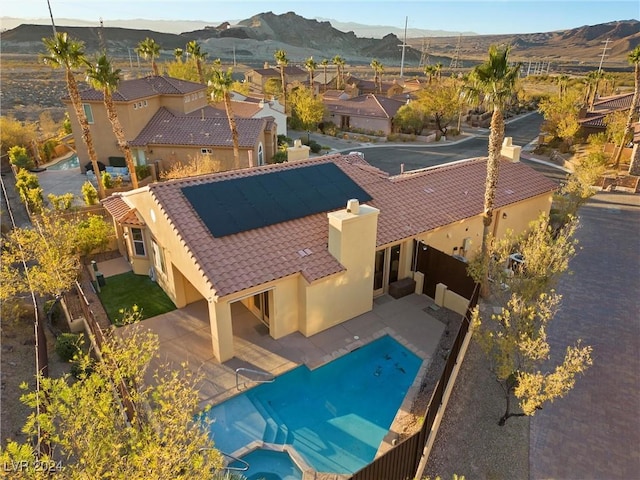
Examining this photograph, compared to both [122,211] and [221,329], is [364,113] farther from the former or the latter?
[221,329]

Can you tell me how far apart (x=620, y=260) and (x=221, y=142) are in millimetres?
30635

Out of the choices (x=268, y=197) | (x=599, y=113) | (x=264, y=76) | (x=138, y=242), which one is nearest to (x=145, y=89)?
(x=138, y=242)

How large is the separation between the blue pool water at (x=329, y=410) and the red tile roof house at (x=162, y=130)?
25.3 m

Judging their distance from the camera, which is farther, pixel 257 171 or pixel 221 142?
pixel 221 142

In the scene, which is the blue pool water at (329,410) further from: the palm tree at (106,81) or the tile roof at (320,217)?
the palm tree at (106,81)

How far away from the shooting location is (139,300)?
2073cm

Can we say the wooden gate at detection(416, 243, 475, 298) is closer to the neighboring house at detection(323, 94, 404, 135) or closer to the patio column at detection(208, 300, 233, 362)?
the patio column at detection(208, 300, 233, 362)

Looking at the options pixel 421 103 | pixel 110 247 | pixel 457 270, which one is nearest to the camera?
pixel 457 270

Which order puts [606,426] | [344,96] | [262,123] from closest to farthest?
[606,426] < [262,123] < [344,96]

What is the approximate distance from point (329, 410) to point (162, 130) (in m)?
33.4

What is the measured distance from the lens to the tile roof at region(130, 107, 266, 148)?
38156 mm

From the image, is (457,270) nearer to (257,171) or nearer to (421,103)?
(257,171)

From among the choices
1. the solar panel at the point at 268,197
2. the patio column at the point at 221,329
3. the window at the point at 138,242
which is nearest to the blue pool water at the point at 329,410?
the patio column at the point at 221,329

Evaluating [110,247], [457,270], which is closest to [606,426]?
[457,270]
